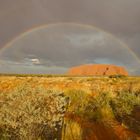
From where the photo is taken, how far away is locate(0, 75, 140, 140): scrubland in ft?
65.3

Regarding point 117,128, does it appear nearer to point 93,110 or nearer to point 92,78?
point 93,110

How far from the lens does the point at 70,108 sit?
23625mm

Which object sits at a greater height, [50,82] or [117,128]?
[50,82]

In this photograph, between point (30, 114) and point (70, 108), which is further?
point (70, 108)

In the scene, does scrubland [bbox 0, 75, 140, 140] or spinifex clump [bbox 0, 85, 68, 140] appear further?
scrubland [bbox 0, 75, 140, 140]

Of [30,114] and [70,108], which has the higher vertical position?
[70,108]

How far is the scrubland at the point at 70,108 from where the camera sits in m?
19.9

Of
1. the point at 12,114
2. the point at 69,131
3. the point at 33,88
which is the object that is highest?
the point at 33,88

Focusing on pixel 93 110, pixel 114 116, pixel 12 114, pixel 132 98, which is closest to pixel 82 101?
pixel 93 110

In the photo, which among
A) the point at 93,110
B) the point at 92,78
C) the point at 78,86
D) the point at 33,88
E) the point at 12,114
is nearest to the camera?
the point at 12,114

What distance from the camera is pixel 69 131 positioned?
22.0 m

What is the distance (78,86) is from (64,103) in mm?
4094

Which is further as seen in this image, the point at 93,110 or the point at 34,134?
the point at 93,110

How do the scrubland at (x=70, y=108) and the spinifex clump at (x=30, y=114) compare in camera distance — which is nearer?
the spinifex clump at (x=30, y=114)
